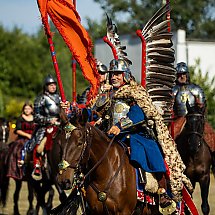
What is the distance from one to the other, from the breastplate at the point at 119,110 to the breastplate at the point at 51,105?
575 centimetres

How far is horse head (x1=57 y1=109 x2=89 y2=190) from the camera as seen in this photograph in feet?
26.5

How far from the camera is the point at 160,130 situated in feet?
31.7

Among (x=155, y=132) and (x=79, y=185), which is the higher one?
(x=155, y=132)

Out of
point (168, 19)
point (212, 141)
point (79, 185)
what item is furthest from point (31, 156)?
point (79, 185)

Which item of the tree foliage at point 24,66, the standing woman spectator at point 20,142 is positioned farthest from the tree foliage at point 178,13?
the standing woman spectator at point 20,142

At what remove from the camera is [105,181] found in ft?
29.5

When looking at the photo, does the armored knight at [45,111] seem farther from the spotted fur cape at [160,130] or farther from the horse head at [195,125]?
the spotted fur cape at [160,130]

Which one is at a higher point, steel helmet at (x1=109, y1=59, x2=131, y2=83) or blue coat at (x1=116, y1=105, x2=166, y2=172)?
steel helmet at (x1=109, y1=59, x2=131, y2=83)

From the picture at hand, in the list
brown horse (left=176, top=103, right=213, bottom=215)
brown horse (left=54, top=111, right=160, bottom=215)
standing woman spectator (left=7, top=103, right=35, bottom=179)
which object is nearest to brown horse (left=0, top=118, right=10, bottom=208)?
standing woman spectator (left=7, top=103, right=35, bottom=179)

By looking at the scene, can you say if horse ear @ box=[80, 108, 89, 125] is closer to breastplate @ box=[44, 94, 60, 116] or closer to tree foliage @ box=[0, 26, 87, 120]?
breastplate @ box=[44, 94, 60, 116]

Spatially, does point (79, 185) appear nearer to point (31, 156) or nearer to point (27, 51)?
point (31, 156)

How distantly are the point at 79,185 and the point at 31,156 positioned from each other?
649cm

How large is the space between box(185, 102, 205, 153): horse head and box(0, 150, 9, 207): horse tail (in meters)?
5.14

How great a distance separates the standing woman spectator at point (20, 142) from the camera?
1627cm
